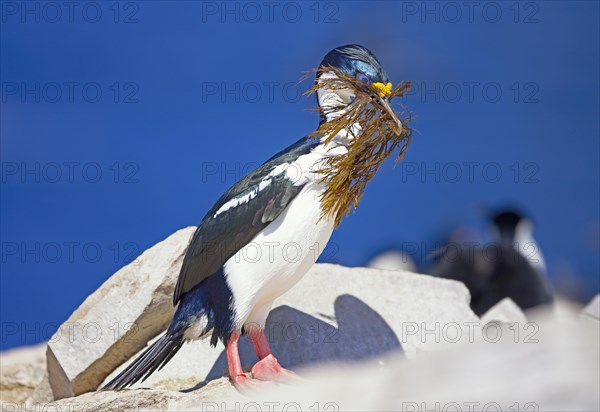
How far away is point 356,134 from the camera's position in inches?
227

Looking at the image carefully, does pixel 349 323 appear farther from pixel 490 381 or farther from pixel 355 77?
pixel 490 381

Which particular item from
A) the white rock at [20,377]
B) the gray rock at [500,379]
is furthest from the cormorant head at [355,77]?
the white rock at [20,377]

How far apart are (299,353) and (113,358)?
1413 millimetres

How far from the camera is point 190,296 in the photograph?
595 centimetres

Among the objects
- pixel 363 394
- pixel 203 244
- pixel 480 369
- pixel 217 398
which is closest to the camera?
pixel 480 369

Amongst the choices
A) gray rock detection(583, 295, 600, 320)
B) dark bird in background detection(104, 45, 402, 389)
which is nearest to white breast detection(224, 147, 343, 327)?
dark bird in background detection(104, 45, 402, 389)

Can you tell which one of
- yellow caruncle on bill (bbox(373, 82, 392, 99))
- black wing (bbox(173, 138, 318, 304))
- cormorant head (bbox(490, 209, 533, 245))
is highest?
cormorant head (bbox(490, 209, 533, 245))

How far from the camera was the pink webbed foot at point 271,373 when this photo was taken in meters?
5.72

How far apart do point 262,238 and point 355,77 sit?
1155 millimetres

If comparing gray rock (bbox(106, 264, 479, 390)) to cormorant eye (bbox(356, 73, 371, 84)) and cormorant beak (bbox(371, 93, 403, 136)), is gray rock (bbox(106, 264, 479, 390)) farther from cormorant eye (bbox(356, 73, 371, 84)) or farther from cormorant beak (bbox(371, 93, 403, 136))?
cormorant eye (bbox(356, 73, 371, 84))

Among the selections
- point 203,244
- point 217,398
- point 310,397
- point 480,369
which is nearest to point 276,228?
point 203,244

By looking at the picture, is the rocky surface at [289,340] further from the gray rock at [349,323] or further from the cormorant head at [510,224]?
the cormorant head at [510,224]

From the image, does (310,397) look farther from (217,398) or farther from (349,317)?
(349,317)

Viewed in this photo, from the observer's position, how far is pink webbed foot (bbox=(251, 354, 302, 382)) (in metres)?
5.72
